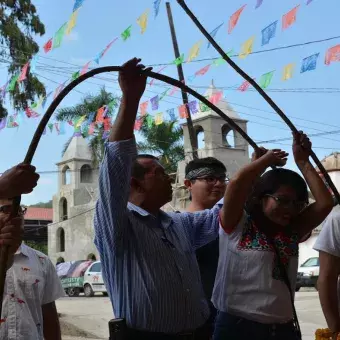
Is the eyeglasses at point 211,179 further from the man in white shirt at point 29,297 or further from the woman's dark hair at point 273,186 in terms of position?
the man in white shirt at point 29,297

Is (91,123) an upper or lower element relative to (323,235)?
upper

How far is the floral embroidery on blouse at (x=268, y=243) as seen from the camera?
9.37ft

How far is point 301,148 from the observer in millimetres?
3004

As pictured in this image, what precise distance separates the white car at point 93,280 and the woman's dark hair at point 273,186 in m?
20.5

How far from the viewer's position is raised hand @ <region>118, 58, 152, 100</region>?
8.21 ft

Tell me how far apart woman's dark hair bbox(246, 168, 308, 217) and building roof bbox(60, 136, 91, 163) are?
35503mm

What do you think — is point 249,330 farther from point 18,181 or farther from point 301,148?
point 18,181

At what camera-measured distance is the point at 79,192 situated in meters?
36.7

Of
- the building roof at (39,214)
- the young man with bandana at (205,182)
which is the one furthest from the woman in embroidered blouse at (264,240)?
the building roof at (39,214)

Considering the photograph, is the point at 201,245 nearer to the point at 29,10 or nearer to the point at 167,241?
the point at 167,241

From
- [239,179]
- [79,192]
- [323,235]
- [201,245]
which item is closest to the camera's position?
[239,179]

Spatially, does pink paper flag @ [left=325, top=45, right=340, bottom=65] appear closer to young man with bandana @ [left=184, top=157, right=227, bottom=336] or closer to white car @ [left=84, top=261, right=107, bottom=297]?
young man with bandana @ [left=184, top=157, right=227, bottom=336]

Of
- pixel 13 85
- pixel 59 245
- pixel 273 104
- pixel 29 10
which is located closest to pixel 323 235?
pixel 273 104

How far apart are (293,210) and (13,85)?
885cm
